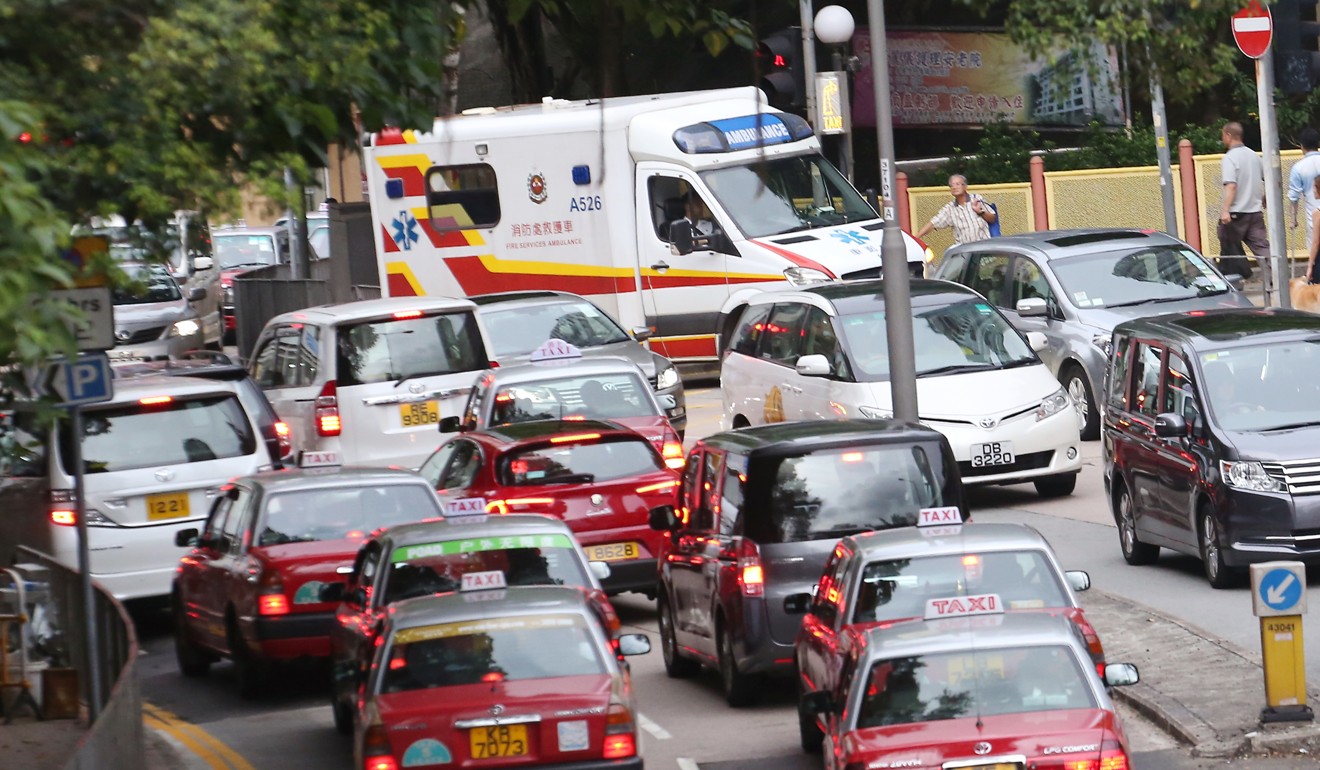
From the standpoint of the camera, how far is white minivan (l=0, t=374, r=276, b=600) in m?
16.5

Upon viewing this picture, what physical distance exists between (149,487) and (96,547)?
0.62 m

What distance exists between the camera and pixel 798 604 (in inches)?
461

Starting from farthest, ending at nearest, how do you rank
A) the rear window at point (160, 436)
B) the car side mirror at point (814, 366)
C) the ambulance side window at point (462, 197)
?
the ambulance side window at point (462, 197), the car side mirror at point (814, 366), the rear window at point (160, 436)

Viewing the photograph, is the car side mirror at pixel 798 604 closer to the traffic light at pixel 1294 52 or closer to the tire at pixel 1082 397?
the traffic light at pixel 1294 52

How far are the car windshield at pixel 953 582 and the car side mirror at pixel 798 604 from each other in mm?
1229

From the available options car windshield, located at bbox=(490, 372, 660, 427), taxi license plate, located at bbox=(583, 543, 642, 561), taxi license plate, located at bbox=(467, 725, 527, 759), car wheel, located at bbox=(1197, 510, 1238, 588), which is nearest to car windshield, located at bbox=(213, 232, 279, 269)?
car windshield, located at bbox=(490, 372, 660, 427)

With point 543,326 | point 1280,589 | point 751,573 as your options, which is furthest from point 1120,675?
→ point 543,326

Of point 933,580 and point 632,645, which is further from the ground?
point 933,580

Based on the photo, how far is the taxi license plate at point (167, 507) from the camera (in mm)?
16719

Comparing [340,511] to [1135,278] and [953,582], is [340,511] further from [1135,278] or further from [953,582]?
[1135,278]

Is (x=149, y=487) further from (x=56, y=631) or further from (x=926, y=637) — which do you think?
(x=926, y=637)

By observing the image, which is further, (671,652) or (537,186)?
(537,186)

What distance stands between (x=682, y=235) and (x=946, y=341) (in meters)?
7.61

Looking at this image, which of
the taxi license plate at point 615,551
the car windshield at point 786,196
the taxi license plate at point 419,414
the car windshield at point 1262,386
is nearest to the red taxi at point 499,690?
the taxi license plate at point 615,551
